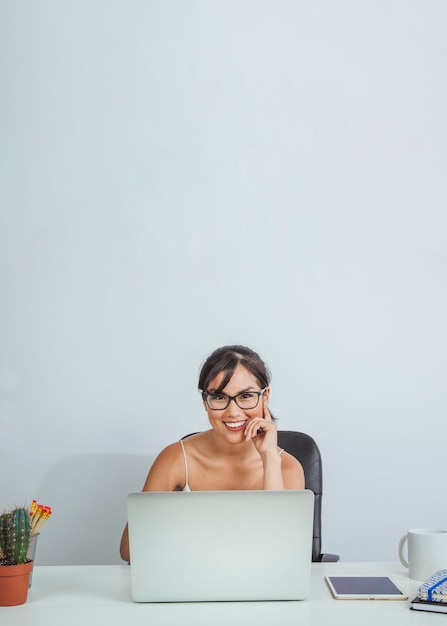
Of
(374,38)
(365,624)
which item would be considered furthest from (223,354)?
(374,38)

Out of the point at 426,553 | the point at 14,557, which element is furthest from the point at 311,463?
the point at 14,557

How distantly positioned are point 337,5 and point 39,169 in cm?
143

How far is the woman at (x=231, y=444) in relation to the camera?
231 centimetres

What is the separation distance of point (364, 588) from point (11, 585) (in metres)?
0.77

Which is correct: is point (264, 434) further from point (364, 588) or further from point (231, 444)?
point (364, 588)

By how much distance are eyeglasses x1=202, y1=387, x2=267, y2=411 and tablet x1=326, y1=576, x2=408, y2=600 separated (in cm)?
66

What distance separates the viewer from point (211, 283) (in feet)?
10.4

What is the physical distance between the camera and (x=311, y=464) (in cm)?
259

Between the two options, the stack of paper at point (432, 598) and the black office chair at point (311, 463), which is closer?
the stack of paper at point (432, 598)

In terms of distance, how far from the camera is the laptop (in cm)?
158

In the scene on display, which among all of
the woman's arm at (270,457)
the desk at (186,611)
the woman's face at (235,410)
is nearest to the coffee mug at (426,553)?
the desk at (186,611)

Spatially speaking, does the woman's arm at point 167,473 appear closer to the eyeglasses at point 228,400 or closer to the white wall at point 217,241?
the eyeglasses at point 228,400

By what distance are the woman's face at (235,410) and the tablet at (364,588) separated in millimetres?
606

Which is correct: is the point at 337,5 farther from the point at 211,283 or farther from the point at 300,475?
the point at 300,475
